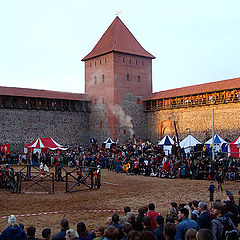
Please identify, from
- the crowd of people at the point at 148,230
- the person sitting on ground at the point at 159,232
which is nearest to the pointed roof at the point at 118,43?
the crowd of people at the point at 148,230

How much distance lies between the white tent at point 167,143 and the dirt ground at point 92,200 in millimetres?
7947

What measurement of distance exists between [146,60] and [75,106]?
388 inches

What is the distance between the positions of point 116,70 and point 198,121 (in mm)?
10677

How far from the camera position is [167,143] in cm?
2389

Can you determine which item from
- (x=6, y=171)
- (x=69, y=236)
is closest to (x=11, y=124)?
(x=6, y=171)

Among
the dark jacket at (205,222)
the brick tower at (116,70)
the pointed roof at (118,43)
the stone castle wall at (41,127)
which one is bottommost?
the dark jacket at (205,222)

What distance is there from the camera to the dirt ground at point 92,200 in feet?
28.8

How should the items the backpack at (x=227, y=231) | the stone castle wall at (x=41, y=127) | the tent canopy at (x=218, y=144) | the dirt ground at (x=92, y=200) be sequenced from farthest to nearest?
the stone castle wall at (x=41, y=127)
the tent canopy at (x=218, y=144)
the dirt ground at (x=92, y=200)
the backpack at (x=227, y=231)

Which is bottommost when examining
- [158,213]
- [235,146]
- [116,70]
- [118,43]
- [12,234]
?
[12,234]

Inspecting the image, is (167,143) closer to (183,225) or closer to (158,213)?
(158,213)

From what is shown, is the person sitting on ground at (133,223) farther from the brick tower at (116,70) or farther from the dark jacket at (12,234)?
the brick tower at (116,70)

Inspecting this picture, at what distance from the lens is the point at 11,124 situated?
32.7 m

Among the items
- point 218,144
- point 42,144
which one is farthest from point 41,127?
point 218,144

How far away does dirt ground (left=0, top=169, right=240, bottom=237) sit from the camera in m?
8.79
